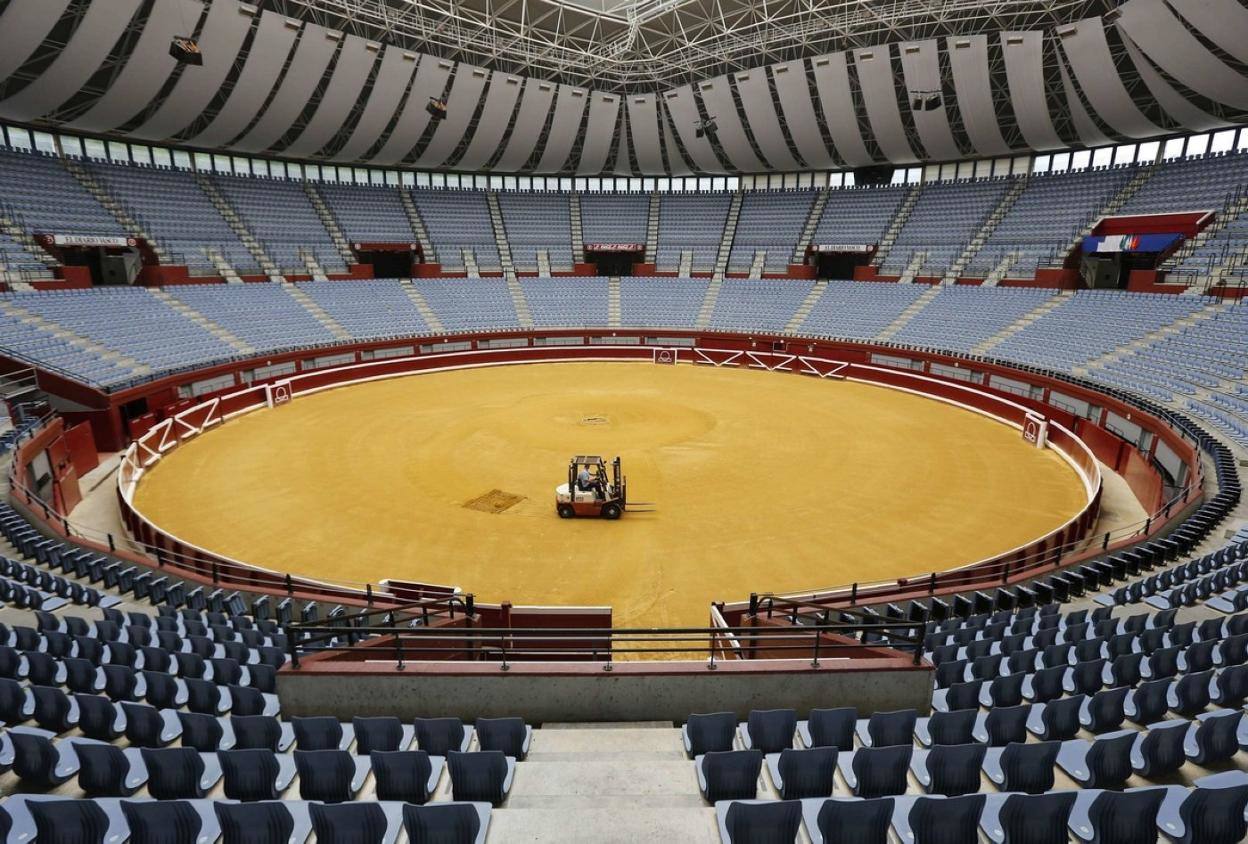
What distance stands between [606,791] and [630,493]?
13979mm

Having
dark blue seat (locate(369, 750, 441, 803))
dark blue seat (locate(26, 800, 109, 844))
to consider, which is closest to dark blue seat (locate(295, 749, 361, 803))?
dark blue seat (locate(369, 750, 441, 803))

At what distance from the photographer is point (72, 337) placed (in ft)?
96.9

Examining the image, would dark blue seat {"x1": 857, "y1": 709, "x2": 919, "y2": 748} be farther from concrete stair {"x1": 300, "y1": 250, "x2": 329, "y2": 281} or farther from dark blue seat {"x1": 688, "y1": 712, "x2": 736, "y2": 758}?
concrete stair {"x1": 300, "y1": 250, "x2": 329, "y2": 281}

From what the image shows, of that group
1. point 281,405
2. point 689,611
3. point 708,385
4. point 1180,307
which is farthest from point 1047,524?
point 281,405

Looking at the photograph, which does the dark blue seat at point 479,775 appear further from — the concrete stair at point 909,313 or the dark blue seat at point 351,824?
the concrete stair at point 909,313

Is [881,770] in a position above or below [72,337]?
below

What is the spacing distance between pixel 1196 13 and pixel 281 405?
167 feet

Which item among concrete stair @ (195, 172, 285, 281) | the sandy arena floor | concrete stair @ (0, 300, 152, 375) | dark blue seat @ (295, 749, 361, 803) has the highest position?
concrete stair @ (195, 172, 285, 281)

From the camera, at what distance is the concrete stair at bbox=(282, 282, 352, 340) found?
42156 millimetres

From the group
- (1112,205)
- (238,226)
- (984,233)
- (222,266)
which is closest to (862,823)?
(222,266)

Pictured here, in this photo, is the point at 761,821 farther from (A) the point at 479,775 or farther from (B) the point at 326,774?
(B) the point at 326,774

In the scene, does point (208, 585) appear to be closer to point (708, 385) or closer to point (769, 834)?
point (769, 834)

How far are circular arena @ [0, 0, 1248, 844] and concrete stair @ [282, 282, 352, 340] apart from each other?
0.26 m

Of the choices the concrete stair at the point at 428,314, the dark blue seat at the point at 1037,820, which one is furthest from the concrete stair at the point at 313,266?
the dark blue seat at the point at 1037,820
